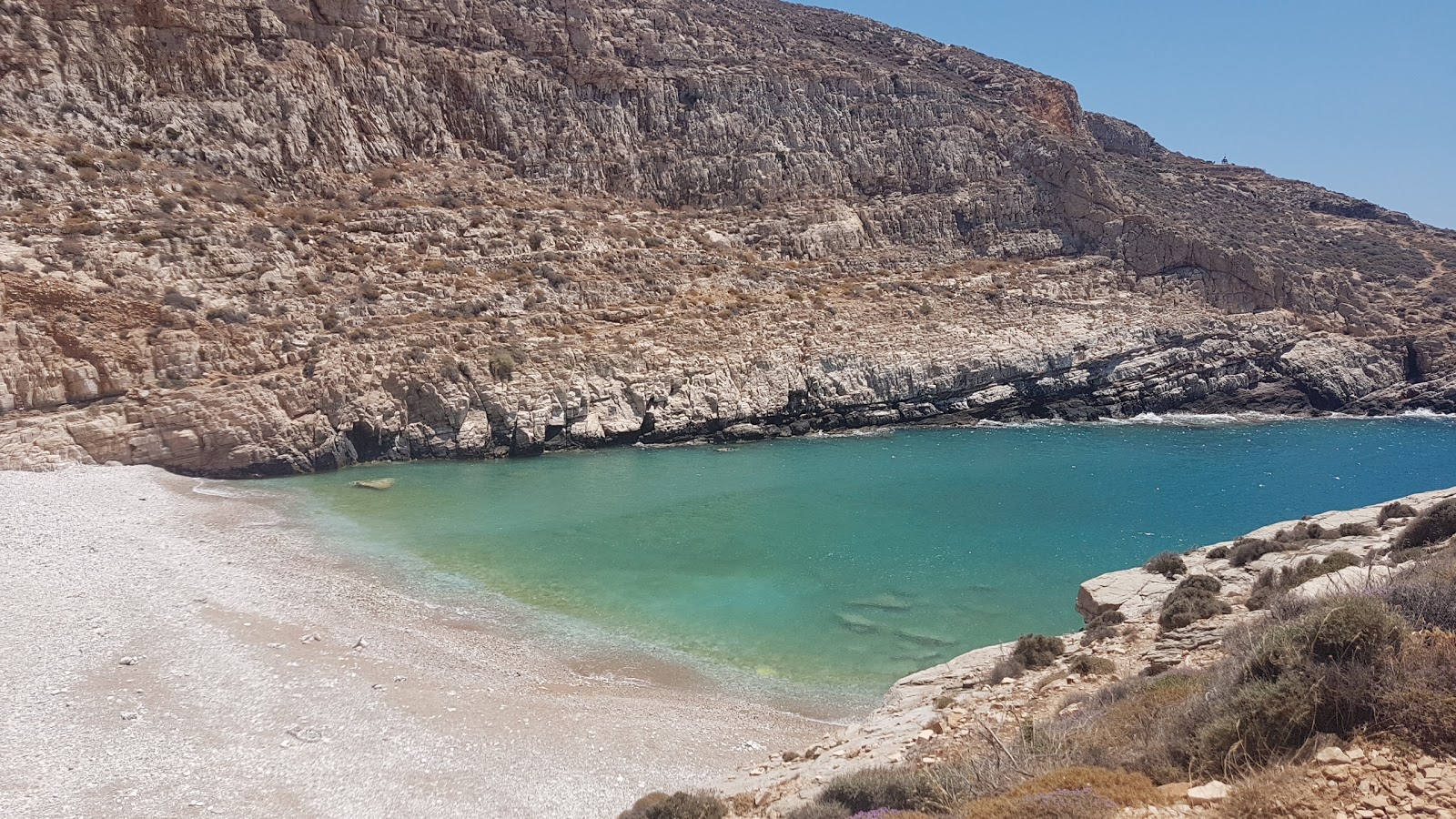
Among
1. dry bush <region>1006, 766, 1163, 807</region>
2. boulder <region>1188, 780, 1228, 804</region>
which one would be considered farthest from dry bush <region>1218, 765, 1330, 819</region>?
dry bush <region>1006, 766, 1163, 807</region>

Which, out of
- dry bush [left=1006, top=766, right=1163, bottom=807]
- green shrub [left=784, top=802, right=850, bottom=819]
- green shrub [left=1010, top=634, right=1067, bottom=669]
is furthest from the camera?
green shrub [left=1010, top=634, right=1067, bottom=669]

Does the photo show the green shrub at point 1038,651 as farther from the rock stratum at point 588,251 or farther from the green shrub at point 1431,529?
the rock stratum at point 588,251

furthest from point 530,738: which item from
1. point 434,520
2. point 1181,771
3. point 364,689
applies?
point 434,520

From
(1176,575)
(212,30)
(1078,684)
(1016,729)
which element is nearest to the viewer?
(1016,729)

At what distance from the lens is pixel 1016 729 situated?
7375mm

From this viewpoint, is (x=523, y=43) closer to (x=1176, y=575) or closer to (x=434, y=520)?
(x=434, y=520)

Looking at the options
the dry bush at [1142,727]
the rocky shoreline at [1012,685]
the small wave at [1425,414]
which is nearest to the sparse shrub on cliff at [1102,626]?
the rocky shoreline at [1012,685]

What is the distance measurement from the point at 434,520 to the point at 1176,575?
1816 cm

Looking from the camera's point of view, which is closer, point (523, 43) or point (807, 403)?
point (807, 403)

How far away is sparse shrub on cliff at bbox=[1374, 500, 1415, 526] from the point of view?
1377 centimetres

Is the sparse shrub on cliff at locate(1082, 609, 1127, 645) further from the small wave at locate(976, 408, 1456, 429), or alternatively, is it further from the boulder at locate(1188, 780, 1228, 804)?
the small wave at locate(976, 408, 1456, 429)

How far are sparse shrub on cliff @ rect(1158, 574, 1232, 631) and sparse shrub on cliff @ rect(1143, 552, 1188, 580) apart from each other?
165cm

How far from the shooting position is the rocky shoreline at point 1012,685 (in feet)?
25.1

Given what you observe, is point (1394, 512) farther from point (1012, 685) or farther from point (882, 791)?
point (882, 791)
